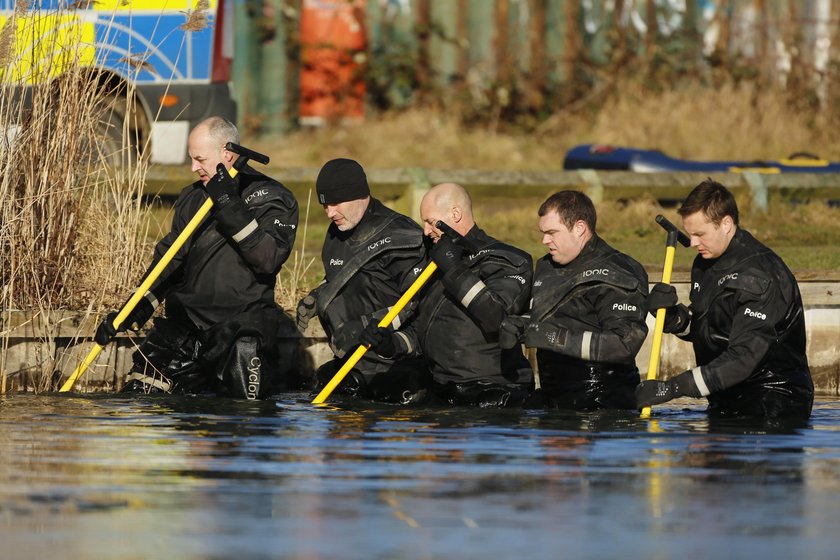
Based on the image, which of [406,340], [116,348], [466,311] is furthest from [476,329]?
[116,348]

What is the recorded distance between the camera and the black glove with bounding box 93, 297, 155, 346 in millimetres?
9531

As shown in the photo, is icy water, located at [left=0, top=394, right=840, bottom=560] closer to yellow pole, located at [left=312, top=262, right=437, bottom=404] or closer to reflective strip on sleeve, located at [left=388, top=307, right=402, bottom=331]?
yellow pole, located at [left=312, top=262, right=437, bottom=404]

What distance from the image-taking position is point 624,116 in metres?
20.3

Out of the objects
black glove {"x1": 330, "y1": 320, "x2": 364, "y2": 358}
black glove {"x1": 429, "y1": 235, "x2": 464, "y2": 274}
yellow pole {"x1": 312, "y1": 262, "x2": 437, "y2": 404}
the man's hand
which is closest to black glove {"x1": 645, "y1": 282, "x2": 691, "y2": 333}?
the man's hand

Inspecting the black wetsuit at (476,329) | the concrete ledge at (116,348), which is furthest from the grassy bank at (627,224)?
the black wetsuit at (476,329)

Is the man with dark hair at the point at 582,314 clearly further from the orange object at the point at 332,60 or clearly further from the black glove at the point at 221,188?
the orange object at the point at 332,60

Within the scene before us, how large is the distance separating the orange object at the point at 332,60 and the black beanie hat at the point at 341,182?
11950 millimetres

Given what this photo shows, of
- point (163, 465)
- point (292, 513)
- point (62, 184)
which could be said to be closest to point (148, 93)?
point (62, 184)

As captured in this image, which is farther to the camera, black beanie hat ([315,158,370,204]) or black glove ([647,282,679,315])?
black beanie hat ([315,158,370,204])

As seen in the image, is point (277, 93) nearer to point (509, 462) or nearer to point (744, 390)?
point (744, 390)

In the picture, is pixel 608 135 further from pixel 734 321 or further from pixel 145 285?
pixel 734 321

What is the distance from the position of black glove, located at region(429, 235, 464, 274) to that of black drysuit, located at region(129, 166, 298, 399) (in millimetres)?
851

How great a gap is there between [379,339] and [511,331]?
0.77 m

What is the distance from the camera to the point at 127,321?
31.6 ft
